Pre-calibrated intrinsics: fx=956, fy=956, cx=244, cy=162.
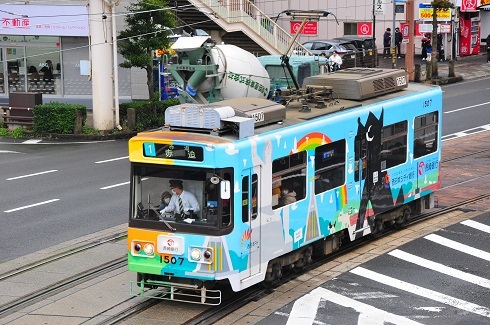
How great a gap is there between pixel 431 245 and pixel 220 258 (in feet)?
19.5

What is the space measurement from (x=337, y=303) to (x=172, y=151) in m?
3.42

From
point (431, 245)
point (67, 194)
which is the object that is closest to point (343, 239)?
point (431, 245)

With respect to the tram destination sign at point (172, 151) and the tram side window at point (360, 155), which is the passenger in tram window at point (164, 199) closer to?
the tram destination sign at point (172, 151)

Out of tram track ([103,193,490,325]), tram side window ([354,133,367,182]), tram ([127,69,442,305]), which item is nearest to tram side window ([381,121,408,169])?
tram ([127,69,442,305])

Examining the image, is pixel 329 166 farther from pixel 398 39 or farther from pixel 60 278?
pixel 398 39

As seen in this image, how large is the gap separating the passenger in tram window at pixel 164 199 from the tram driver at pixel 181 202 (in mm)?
88

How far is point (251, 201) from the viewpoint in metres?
14.0

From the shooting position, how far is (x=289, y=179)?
1523 centimetres

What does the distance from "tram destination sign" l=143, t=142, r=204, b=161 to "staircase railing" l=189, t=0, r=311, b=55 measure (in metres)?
26.0

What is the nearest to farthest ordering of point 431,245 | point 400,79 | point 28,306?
1. point 28,306
2. point 431,245
3. point 400,79

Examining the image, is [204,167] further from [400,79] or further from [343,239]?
[400,79]

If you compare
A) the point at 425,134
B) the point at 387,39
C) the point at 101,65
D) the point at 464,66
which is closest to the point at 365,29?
the point at 387,39

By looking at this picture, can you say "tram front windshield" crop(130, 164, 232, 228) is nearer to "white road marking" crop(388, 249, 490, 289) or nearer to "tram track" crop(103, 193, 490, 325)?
"tram track" crop(103, 193, 490, 325)

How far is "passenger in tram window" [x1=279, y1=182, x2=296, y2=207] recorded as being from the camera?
15.0 metres
